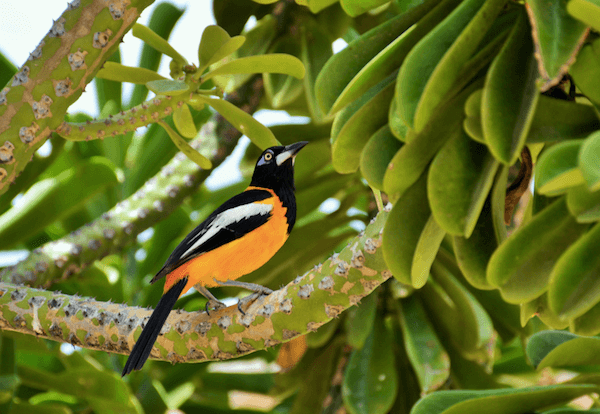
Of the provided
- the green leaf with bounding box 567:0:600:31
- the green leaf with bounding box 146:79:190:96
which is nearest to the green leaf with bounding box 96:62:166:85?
the green leaf with bounding box 146:79:190:96

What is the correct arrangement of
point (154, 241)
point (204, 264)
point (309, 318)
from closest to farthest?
1. point (309, 318)
2. point (204, 264)
3. point (154, 241)

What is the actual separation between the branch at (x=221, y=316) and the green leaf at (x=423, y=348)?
0.91 m

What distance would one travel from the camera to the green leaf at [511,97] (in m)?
0.47

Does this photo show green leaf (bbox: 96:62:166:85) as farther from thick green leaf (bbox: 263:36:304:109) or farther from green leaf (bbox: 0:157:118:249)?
green leaf (bbox: 0:157:118:249)

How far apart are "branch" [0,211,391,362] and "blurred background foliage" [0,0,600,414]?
13cm

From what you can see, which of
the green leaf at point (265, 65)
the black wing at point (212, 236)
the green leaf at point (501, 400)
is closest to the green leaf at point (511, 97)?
the green leaf at point (501, 400)

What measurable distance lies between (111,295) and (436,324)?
1.52 m

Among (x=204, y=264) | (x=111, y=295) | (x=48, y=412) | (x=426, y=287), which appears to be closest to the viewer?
(x=204, y=264)

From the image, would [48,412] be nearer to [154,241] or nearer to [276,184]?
[154,241]

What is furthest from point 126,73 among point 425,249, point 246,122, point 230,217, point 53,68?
point 425,249

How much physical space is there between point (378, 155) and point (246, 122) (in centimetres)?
72

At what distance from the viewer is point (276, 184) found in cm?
159

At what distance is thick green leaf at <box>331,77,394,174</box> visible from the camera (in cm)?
61

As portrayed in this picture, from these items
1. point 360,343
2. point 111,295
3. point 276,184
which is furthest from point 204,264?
point 111,295
